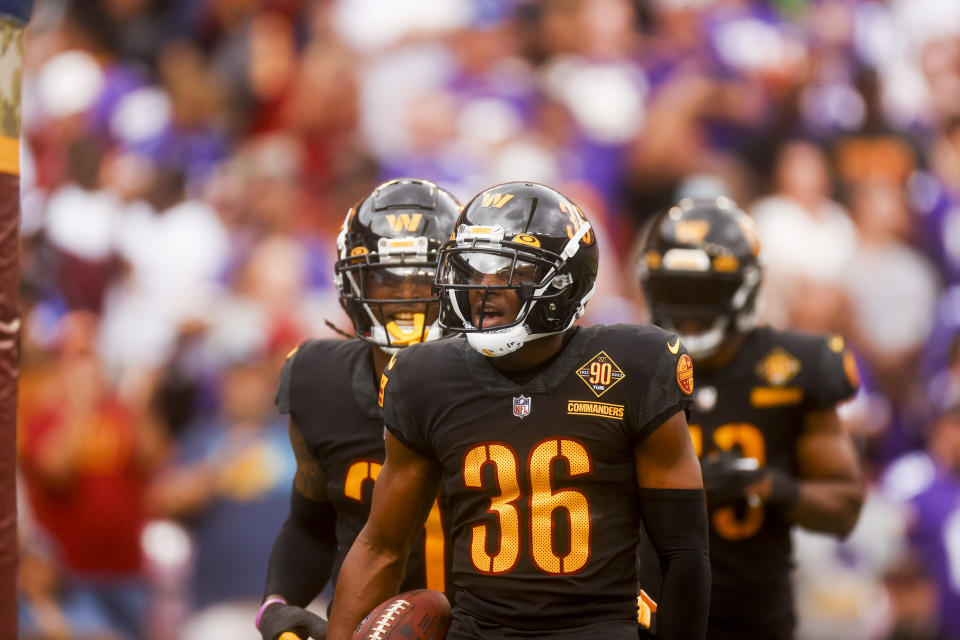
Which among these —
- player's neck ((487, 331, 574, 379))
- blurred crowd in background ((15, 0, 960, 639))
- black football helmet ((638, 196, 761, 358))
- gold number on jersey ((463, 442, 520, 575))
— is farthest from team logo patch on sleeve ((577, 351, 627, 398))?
blurred crowd in background ((15, 0, 960, 639))

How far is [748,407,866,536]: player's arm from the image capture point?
3.99m

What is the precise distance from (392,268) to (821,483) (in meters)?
1.65

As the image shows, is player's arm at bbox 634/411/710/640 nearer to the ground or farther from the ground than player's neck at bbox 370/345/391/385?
nearer to the ground

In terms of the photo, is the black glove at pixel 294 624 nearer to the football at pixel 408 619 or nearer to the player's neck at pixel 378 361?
the football at pixel 408 619

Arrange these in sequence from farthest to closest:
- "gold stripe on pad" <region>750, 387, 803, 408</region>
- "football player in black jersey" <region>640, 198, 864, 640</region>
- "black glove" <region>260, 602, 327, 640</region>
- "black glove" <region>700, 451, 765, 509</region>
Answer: "gold stripe on pad" <region>750, 387, 803, 408</region>, "football player in black jersey" <region>640, 198, 864, 640</region>, "black glove" <region>700, 451, 765, 509</region>, "black glove" <region>260, 602, 327, 640</region>

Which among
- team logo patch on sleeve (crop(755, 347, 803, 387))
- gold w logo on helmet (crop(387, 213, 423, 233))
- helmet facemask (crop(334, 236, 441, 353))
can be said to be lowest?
team logo patch on sleeve (crop(755, 347, 803, 387))

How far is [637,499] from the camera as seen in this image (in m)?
2.94

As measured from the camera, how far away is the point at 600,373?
292 cm

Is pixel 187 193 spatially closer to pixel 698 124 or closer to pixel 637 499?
pixel 698 124

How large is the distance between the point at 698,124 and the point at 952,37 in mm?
2283

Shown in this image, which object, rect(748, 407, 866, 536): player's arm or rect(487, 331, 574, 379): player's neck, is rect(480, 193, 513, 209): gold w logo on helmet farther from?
rect(748, 407, 866, 536): player's arm

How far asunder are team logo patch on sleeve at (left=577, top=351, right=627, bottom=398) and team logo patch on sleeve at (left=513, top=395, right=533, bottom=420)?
14 centimetres

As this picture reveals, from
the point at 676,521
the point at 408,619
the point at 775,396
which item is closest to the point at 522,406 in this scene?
the point at 676,521

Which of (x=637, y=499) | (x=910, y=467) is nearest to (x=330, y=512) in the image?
(x=637, y=499)
